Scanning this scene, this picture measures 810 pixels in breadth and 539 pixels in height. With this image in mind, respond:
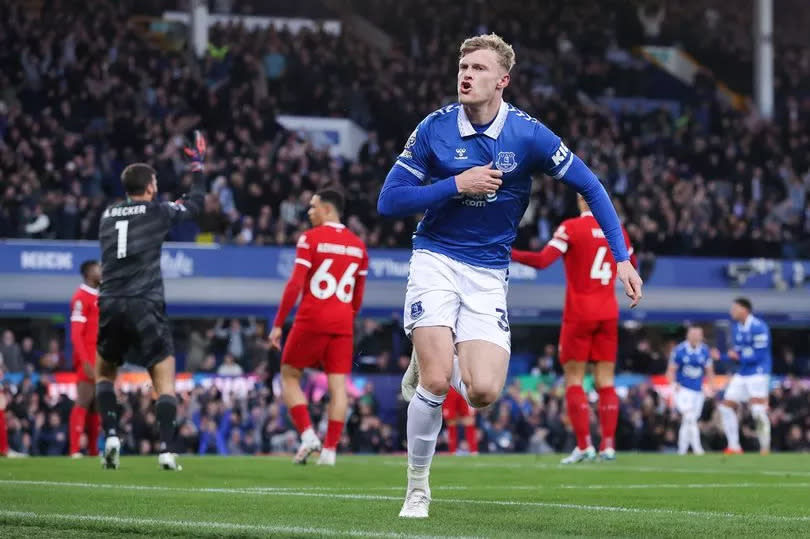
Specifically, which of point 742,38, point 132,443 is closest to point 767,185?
point 742,38

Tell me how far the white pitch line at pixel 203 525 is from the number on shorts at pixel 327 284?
6039 millimetres

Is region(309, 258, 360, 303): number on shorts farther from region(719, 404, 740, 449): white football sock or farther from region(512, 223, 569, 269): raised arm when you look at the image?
region(719, 404, 740, 449): white football sock

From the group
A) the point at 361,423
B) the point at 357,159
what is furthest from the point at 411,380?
the point at 357,159

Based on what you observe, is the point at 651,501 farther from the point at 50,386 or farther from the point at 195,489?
the point at 50,386

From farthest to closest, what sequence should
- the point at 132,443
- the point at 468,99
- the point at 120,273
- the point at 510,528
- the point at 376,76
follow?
the point at 376,76
the point at 132,443
the point at 120,273
the point at 468,99
the point at 510,528

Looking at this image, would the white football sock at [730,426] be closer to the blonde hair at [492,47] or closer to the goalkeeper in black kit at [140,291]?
the goalkeeper in black kit at [140,291]

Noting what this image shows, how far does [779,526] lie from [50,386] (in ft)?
59.5

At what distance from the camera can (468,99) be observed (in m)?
7.26

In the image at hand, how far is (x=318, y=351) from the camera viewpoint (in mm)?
12953

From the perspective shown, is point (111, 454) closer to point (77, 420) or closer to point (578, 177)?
point (77, 420)

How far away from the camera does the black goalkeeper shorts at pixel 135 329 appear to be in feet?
36.2

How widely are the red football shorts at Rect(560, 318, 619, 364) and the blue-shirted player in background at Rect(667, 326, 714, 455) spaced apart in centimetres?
872

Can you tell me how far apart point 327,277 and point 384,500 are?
490 centimetres

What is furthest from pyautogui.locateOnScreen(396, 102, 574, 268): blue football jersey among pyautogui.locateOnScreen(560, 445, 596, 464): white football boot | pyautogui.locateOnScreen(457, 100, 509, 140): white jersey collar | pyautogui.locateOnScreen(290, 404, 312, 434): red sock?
pyautogui.locateOnScreen(560, 445, 596, 464): white football boot
